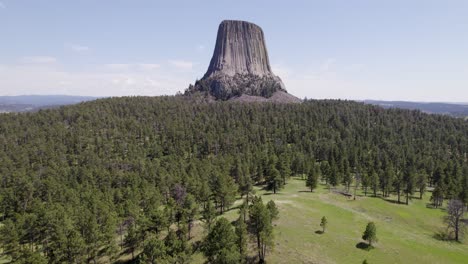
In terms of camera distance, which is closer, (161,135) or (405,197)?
(405,197)

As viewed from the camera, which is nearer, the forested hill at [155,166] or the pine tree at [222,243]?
the pine tree at [222,243]

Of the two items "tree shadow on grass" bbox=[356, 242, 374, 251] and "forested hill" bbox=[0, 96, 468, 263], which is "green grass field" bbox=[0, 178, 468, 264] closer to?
"tree shadow on grass" bbox=[356, 242, 374, 251]

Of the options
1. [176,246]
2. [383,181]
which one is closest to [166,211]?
[176,246]

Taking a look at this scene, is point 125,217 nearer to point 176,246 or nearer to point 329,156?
point 176,246

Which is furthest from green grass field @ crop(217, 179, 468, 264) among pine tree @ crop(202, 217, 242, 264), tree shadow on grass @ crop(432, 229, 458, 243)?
pine tree @ crop(202, 217, 242, 264)

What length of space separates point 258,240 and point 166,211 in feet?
80.9

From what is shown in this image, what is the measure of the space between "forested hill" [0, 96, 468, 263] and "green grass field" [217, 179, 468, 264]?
1215 centimetres

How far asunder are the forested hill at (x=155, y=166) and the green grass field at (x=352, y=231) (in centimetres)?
1215

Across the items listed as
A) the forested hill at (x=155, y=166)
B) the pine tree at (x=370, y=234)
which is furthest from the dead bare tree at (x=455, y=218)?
the pine tree at (x=370, y=234)

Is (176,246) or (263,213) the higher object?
(263,213)

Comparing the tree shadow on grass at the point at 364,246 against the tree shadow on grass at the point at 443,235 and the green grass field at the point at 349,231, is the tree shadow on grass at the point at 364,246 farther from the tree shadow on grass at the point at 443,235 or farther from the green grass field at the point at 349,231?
the tree shadow on grass at the point at 443,235

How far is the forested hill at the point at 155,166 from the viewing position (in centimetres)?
7719

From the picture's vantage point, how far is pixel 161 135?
591 feet

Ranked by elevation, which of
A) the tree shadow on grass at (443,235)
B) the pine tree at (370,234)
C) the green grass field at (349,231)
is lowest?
the tree shadow on grass at (443,235)
